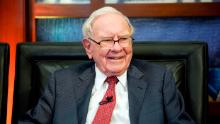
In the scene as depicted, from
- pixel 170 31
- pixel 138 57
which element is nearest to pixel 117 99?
pixel 138 57

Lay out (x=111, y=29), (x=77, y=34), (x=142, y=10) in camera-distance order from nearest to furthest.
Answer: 1. (x=111, y=29)
2. (x=142, y=10)
3. (x=77, y=34)

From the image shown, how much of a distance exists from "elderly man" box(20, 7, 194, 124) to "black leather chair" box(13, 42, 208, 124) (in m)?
0.10

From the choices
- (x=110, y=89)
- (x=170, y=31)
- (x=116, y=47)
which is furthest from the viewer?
(x=170, y=31)

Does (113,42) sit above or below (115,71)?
above

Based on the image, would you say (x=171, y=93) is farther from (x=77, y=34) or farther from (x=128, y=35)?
(x=77, y=34)

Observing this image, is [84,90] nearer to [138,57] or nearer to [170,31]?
[138,57]

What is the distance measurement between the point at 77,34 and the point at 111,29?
104 centimetres

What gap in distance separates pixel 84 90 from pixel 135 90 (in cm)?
25

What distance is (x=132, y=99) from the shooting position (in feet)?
5.79

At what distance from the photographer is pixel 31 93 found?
1918 mm

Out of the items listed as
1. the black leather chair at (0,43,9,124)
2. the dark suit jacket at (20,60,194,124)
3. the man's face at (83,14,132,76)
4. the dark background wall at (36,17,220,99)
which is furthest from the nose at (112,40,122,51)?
the dark background wall at (36,17,220,99)

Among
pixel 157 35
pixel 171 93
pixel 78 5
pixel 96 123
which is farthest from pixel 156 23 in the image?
pixel 96 123

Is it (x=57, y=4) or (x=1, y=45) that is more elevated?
(x=57, y=4)

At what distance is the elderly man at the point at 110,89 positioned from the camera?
171 cm
